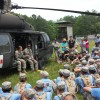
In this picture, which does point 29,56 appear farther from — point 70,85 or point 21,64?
point 70,85

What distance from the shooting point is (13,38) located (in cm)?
1364

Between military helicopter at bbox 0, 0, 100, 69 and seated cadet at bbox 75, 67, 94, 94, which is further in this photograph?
military helicopter at bbox 0, 0, 100, 69

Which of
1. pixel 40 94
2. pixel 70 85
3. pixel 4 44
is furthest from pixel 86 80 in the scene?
pixel 4 44

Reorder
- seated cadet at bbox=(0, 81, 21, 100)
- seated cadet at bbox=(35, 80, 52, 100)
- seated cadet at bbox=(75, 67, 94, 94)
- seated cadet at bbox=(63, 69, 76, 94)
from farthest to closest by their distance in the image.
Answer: seated cadet at bbox=(75, 67, 94, 94) < seated cadet at bbox=(63, 69, 76, 94) < seated cadet at bbox=(35, 80, 52, 100) < seated cadet at bbox=(0, 81, 21, 100)

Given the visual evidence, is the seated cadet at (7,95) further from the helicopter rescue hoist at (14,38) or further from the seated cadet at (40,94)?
the helicopter rescue hoist at (14,38)

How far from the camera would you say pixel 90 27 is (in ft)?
298

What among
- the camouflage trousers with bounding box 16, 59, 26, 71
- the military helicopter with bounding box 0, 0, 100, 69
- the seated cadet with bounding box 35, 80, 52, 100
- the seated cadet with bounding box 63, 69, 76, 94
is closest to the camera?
the seated cadet with bounding box 35, 80, 52, 100

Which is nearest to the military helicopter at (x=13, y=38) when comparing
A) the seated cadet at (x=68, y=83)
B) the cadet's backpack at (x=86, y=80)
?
the seated cadet at (x=68, y=83)

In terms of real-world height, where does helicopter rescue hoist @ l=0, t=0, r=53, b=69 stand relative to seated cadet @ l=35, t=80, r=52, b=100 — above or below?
above

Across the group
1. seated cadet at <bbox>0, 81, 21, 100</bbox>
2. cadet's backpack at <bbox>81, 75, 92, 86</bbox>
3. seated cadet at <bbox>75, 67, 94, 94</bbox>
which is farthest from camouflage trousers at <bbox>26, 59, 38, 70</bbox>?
seated cadet at <bbox>0, 81, 21, 100</bbox>

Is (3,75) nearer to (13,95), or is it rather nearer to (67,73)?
(67,73)

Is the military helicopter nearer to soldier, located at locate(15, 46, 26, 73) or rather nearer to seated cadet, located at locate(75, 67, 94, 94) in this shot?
soldier, located at locate(15, 46, 26, 73)

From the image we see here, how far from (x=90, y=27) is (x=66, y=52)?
74.4 m

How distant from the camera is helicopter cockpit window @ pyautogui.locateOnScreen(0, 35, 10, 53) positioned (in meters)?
12.1
